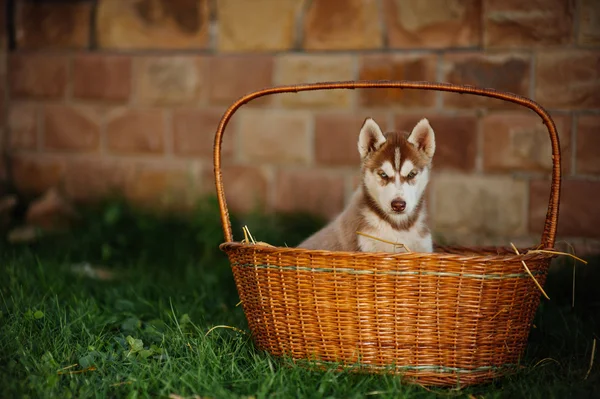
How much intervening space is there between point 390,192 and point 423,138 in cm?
36

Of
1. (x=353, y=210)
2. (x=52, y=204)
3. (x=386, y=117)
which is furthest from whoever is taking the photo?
(x=52, y=204)

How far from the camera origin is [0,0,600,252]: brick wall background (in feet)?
15.3

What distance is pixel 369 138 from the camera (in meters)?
3.38

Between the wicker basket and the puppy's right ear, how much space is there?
0.27m

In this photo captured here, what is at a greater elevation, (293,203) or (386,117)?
(386,117)

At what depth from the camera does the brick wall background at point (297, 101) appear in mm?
4664

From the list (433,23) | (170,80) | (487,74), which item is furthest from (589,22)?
(170,80)

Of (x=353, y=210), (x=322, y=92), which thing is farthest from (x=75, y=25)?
(x=353, y=210)

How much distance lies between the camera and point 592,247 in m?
4.61

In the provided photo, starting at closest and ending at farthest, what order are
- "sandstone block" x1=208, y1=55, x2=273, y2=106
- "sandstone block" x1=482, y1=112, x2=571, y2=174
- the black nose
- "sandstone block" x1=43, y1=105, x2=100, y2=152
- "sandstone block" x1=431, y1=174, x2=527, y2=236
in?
the black nose, "sandstone block" x1=482, y1=112, x2=571, y2=174, "sandstone block" x1=431, y1=174, x2=527, y2=236, "sandstone block" x1=208, y1=55, x2=273, y2=106, "sandstone block" x1=43, y1=105, x2=100, y2=152

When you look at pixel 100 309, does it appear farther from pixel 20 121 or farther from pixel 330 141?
pixel 20 121

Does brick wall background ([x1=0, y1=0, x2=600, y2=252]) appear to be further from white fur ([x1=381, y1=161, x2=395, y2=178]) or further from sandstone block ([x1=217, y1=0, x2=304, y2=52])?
white fur ([x1=381, y1=161, x2=395, y2=178])

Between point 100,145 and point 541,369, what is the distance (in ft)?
13.1

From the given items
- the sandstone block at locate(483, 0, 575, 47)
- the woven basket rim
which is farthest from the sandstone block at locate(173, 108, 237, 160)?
the woven basket rim
